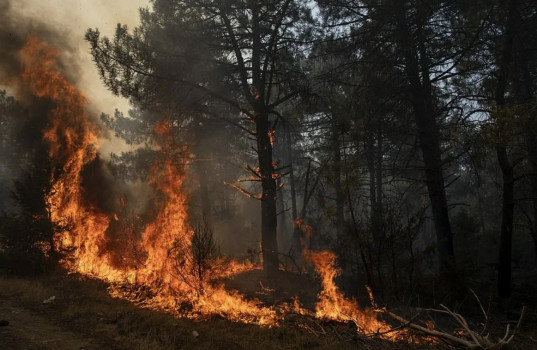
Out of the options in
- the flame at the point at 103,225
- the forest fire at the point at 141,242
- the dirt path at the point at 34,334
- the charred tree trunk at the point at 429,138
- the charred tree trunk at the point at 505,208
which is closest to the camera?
the dirt path at the point at 34,334

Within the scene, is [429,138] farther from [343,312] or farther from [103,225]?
[103,225]

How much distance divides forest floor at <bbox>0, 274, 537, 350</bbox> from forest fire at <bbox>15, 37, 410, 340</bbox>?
2.16ft

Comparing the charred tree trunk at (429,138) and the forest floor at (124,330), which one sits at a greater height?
the charred tree trunk at (429,138)

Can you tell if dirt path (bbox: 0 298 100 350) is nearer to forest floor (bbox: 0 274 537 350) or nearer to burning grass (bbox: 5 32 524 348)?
forest floor (bbox: 0 274 537 350)

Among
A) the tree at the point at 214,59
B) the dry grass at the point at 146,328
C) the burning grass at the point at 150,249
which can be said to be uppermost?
the tree at the point at 214,59

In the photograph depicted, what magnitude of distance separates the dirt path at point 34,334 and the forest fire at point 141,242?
2.20 m

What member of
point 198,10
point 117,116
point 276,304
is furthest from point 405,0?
point 117,116

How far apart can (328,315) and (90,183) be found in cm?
1036

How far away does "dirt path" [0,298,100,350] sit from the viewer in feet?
19.1

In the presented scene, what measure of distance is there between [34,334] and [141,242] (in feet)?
15.4

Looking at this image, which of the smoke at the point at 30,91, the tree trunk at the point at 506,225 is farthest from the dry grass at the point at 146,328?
the tree trunk at the point at 506,225

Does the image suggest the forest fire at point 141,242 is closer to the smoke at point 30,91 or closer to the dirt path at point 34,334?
the smoke at point 30,91

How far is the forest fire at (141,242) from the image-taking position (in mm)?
8328

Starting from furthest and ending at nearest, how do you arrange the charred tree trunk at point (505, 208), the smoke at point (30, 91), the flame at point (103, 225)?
the smoke at point (30, 91), the charred tree trunk at point (505, 208), the flame at point (103, 225)
